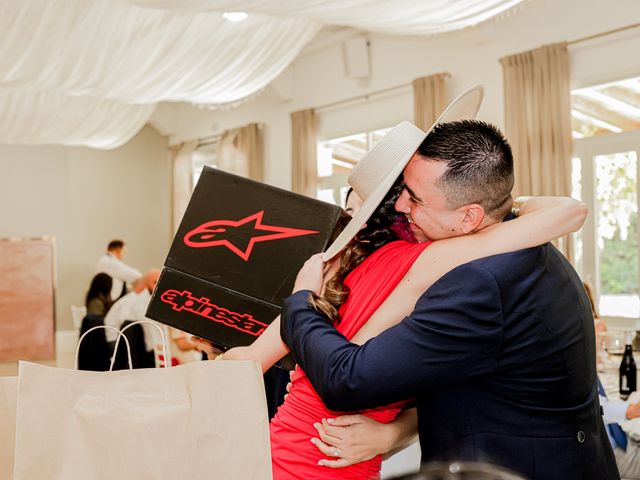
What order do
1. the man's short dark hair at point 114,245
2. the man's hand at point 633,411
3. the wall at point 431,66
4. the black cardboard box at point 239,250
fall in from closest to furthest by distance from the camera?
1. the black cardboard box at point 239,250
2. the man's hand at point 633,411
3. the wall at point 431,66
4. the man's short dark hair at point 114,245

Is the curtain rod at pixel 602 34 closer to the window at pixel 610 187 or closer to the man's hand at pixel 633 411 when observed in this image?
the window at pixel 610 187

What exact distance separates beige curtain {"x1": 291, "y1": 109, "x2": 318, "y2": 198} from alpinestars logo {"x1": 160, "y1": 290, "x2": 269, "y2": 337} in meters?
7.07

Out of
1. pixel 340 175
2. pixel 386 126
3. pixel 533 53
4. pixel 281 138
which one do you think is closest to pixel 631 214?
pixel 533 53

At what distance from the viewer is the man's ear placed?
1290mm

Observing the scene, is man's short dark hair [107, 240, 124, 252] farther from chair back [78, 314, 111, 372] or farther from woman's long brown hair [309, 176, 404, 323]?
woman's long brown hair [309, 176, 404, 323]

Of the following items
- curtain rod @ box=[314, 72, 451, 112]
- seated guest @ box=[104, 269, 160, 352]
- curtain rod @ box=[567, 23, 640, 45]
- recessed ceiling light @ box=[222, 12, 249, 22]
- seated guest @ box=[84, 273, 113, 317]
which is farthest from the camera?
curtain rod @ box=[314, 72, 451, 112]

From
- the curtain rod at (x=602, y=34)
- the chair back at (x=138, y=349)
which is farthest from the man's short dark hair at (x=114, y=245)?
the curtain rod at (x=602, y=34)

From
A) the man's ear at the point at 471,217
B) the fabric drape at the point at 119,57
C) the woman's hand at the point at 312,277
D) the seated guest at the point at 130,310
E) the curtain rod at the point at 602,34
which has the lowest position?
the seated guest at the point at 130,310

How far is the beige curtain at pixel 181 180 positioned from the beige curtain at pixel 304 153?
8.20 feet

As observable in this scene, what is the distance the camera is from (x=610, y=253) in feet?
21.4

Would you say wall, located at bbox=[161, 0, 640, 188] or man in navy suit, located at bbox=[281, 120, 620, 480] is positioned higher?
wall, located at bbox=[161, 0, 640, 188]

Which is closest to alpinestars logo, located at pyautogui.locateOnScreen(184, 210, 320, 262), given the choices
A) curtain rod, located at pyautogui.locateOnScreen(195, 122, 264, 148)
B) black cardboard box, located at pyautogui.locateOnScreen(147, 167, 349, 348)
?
black cardboard box, located at pyautogui.locateOnScreen(147, 167, 349, 348)

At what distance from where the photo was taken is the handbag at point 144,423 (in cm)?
120

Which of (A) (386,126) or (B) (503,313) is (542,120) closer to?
(A) (386,126)
